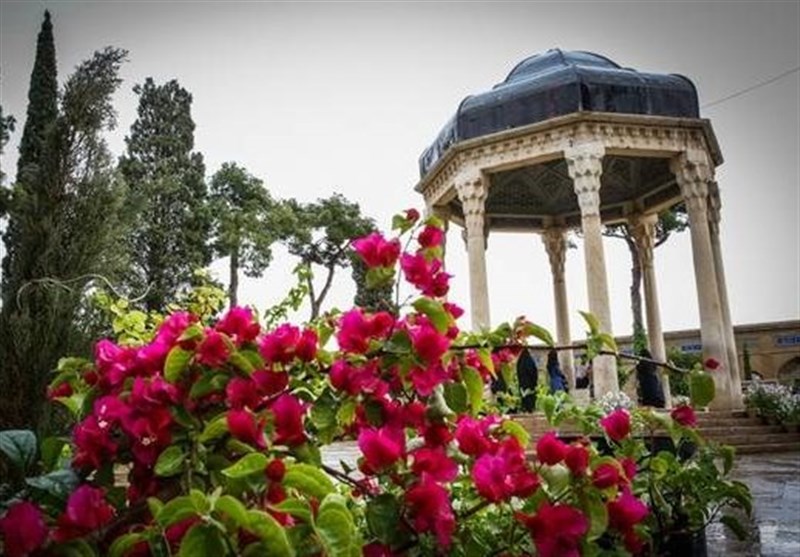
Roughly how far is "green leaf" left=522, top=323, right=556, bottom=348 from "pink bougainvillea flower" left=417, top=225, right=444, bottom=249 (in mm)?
366

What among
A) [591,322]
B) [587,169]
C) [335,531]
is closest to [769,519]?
[591,322]

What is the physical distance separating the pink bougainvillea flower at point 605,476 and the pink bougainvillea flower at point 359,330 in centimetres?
62

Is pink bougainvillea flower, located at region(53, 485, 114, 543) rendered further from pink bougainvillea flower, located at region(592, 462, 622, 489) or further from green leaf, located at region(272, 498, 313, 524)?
pink bougainvillea flower, located at region(592, 462, 622, 489)

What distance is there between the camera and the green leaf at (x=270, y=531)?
953 millimetres

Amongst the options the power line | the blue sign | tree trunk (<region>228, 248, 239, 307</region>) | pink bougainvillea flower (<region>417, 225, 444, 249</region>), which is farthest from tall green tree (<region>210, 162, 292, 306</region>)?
pink bougainvillea flower (<region>417, 225, 444, 249</region>)

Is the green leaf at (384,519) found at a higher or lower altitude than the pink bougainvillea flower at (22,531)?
lower

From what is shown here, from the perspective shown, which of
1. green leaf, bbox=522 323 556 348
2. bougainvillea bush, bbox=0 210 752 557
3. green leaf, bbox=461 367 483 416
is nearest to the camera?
bougainvillea bush, bbox=0 210 752 557

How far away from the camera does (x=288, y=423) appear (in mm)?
1327

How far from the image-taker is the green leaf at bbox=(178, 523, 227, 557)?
0.93 m

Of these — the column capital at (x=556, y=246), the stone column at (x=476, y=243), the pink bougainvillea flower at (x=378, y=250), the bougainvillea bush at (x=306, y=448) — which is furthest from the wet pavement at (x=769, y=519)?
the column capital at (x=556, y=246)

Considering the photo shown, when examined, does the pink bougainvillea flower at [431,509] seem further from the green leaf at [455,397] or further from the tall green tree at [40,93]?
the tall green tree at [40,93]

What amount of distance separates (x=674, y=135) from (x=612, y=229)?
14.1 metres

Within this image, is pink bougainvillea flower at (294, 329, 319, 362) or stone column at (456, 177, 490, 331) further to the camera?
stone column at (456, 177, 490, 331)

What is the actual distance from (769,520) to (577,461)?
10.4 ft
